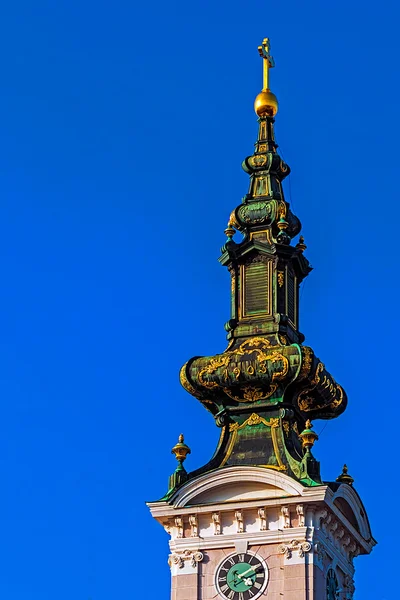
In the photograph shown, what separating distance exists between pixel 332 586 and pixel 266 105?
13.2 metres

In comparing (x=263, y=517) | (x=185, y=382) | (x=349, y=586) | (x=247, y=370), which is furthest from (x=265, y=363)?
(x=349, y=586)

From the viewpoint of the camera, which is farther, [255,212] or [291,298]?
[255,212]

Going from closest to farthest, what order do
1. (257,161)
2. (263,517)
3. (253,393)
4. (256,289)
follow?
(263,517) < (253,393) < (256,289) < (257,161)

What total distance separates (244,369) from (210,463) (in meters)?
2.33

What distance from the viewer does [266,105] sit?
5788 cm

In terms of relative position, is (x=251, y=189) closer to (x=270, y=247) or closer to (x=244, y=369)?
(x=270, y=247)

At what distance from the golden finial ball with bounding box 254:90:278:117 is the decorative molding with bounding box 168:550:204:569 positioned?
12650mm

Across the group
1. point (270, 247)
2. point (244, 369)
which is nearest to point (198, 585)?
point (244, 369)

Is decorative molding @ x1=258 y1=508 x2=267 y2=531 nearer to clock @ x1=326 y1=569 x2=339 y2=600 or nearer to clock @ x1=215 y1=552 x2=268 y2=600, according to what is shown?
clock @ x1=215 y1=552 x2=268 y2=600

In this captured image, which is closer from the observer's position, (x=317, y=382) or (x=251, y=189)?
(x=317, y=382)

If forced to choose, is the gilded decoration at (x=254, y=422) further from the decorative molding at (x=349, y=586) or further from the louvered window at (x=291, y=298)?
the decorative molding at (x=349, y=586)

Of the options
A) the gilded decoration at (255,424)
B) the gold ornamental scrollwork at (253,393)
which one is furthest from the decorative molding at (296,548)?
the gold ornamental scrollwork at (253,393)

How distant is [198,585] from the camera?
50.7 metres

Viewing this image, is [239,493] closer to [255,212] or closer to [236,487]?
[236,487]
